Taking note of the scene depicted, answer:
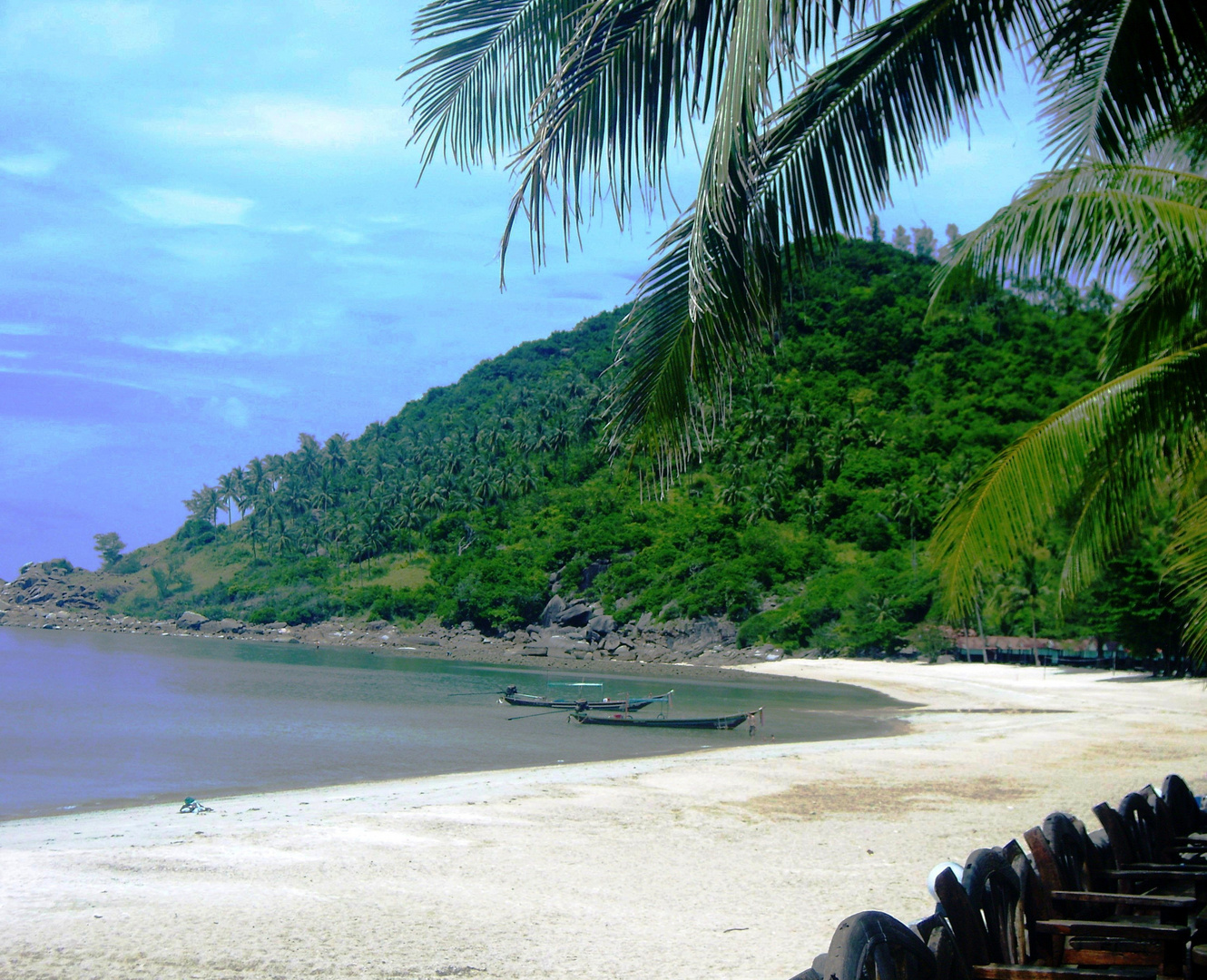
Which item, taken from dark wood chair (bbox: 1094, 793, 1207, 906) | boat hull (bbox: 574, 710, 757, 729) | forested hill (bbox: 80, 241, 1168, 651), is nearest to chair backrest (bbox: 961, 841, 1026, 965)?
dark wood chair (bbox: 1094, 793, 1207, 906)


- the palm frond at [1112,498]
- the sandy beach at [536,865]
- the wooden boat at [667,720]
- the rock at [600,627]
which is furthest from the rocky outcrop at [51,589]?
the palm frond at [1112,498]

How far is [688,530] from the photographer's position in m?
76.1

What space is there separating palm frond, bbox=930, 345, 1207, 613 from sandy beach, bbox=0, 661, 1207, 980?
307 centimetres

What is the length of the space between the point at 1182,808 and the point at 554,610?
73.7 meters

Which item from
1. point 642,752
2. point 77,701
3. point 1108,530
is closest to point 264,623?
point 77,701

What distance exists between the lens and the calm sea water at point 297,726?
796 inches

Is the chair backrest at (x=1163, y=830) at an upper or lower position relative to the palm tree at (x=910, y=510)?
lower

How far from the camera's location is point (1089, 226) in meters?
5.22

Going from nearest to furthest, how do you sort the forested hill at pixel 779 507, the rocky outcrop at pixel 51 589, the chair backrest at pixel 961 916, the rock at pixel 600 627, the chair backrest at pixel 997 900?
the chair backrest at pixel 961 916 → the chair backrest at pixel 997 900 → the forested hill at pixel 779 507 → the rock at pixel 600 627 → the rocky outcrop at pixel 51 589

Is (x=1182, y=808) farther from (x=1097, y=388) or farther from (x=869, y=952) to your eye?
(x=869, y=952)

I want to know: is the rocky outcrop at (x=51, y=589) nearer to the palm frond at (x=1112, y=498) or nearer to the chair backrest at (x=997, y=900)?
the palm frond at (x=1112, y=498)

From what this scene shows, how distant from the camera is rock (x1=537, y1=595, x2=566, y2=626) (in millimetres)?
76875

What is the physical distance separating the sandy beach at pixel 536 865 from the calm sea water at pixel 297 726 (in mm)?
3300

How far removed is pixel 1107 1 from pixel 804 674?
169 ft
